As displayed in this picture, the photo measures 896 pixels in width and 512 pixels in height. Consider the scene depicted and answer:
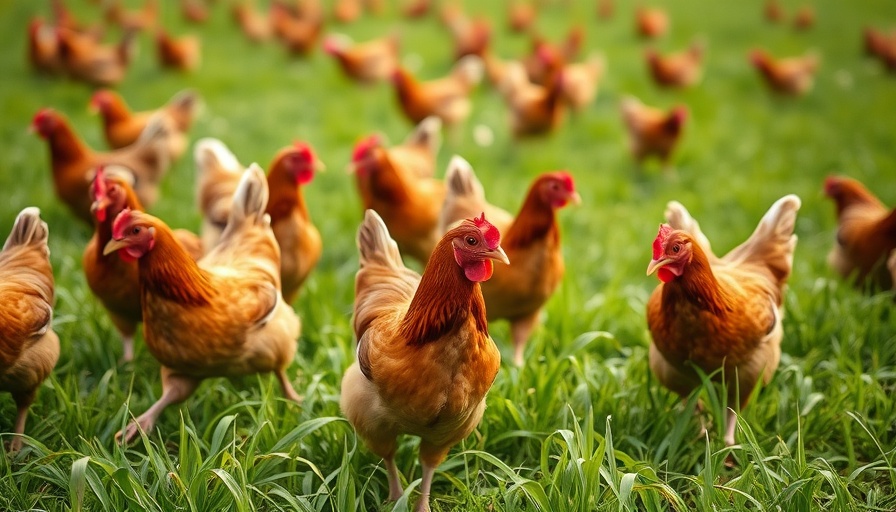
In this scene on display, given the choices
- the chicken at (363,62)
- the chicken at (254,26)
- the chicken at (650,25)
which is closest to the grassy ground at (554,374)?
the chicken at (363,62)

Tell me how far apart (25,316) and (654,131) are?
6.34m

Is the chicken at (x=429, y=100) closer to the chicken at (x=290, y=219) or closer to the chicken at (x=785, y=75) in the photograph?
the chicken at (x=290, y=219)

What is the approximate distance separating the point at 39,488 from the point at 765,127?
8898 mm

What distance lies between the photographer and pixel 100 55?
10055mm

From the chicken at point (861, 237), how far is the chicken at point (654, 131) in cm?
242

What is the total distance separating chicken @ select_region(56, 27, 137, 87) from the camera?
32.5 feet

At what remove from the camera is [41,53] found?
10195mm

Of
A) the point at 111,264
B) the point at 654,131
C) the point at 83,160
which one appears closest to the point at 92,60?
the point at 83,160

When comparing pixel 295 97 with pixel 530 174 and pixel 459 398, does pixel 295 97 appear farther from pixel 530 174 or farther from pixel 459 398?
pixel 459 398

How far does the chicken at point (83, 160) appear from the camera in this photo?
5.62m

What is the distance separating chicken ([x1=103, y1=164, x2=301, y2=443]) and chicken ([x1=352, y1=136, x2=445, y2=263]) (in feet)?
4.43

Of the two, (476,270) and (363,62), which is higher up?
(476,270)

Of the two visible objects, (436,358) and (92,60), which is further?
(92,60)

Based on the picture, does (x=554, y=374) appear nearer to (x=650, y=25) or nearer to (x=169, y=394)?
(x=169, y=394)
